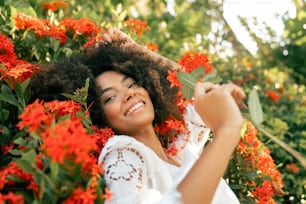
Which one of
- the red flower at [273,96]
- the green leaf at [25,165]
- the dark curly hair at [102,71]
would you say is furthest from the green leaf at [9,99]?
the red flower at [273,96]

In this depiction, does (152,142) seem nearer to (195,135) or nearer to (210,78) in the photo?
(195,135)

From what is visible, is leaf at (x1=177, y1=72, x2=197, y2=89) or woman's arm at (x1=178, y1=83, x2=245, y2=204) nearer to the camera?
woman's arm at (x1=178, y1=83, x2=245, y2=204)

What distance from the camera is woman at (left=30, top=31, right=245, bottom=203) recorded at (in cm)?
159

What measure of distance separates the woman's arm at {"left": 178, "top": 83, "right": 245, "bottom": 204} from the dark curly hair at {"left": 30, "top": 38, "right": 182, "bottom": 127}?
1.89 feet

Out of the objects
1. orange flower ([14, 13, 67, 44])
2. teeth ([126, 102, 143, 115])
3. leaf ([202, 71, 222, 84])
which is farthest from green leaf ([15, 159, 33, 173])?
orange flower ([14, 13, 67, 44])

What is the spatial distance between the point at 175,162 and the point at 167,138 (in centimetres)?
19

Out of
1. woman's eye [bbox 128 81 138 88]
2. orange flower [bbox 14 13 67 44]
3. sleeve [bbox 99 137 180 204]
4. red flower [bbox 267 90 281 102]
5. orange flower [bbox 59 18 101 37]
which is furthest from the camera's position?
red flower [bbox 267 90 281 102]

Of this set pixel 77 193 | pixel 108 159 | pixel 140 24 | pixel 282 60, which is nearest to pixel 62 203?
pixel 77 193

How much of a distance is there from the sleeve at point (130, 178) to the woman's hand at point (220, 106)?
0.77 ft

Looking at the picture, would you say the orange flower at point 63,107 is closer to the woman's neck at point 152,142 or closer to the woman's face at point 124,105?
the woman's face at point 124,105

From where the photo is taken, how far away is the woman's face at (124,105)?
214 cm

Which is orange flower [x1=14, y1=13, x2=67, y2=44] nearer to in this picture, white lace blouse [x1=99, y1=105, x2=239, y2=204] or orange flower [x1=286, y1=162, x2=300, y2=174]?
white lace blouse [x1=99, y1=105, x2=239, y2=204]

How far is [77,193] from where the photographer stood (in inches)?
55.0

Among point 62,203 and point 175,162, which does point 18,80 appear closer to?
point 175,162
